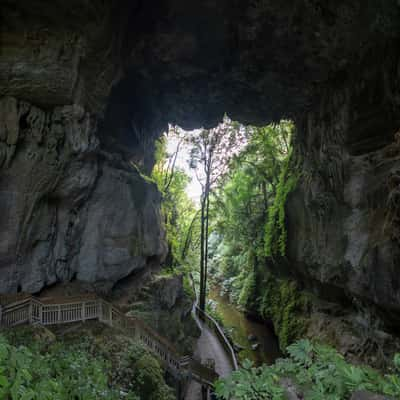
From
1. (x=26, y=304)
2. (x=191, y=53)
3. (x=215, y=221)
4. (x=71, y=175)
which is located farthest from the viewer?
(x=215, y=221)

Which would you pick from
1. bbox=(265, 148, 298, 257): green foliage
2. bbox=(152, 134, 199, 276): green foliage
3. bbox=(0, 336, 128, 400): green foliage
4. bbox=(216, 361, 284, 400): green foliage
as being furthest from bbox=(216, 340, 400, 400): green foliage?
bbox=(152, 134, 199, 276): green foliage

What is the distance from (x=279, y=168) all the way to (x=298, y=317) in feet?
33.6

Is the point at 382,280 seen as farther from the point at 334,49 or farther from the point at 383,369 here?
the point at 334,49

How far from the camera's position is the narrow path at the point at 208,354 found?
1035 centimetres

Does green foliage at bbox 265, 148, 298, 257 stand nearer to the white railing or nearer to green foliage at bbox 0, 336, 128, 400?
the white railing

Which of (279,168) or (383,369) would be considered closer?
(383,369)

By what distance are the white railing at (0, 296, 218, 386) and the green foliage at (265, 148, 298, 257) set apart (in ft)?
27.2

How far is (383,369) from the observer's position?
8180mm

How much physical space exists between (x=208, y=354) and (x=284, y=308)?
511cm

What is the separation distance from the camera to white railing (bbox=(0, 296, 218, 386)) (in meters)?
7.79

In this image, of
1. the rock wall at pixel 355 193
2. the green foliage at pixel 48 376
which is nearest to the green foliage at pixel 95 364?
the green foliage at pixel 48 376

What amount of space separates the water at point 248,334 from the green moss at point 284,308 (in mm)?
1090

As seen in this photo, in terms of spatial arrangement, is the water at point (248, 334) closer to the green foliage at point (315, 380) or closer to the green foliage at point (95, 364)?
the green foliage at point (95, 364)

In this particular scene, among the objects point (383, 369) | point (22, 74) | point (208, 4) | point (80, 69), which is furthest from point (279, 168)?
point (22, 74)
